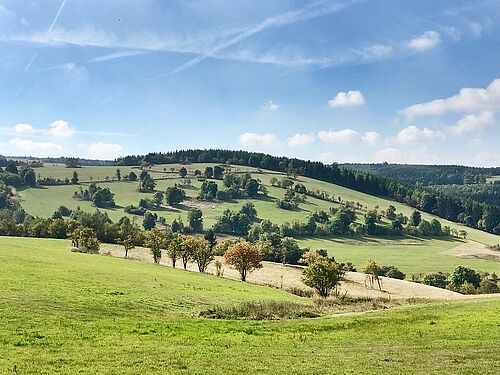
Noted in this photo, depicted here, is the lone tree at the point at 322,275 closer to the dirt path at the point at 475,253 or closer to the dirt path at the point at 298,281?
the dirt path at the point at 298,281

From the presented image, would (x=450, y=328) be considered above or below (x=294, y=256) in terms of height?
above

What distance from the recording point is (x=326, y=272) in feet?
Result: 262

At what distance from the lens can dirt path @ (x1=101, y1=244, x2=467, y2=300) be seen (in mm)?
103250

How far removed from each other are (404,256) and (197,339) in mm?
160966

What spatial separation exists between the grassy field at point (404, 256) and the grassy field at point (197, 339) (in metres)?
117

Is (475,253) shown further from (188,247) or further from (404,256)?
(188,247)

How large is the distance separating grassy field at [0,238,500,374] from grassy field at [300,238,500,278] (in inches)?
4614

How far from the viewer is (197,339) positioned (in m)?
29.1

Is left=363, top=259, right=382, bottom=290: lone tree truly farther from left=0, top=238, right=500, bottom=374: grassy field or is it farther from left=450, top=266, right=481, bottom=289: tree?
left=0, top=238, right=500, bottom=374: grassy field

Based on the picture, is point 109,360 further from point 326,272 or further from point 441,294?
point 441,294

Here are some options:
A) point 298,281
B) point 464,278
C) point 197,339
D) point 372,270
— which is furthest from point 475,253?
point 197,339

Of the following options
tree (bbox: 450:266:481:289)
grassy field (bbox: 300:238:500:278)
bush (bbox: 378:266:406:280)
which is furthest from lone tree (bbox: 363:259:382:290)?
grassy field (bbox: 300:238:500:278)

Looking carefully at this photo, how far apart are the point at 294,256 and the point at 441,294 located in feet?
201

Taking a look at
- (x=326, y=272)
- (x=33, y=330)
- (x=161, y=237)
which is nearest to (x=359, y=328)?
(x=33, y=330)
